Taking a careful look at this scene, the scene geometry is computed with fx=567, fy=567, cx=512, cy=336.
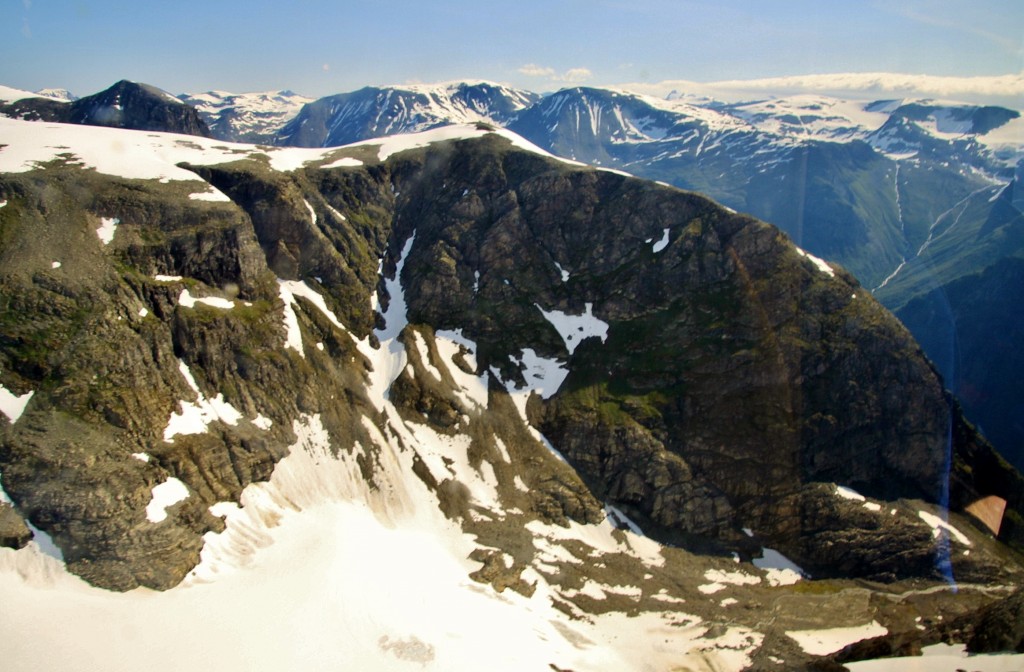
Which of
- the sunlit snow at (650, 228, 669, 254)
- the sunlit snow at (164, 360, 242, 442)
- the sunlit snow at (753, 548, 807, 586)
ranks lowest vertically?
the sunlit snow at (753, 548, 807, 586)

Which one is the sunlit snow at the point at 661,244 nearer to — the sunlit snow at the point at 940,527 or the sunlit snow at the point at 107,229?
the sunlit snow at the point at 940,527

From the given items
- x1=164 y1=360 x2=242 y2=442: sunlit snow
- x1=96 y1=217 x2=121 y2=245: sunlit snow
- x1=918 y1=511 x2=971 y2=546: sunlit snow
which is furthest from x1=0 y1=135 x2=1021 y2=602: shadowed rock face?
x1=918 y1=511 x2=971 y2=546: sunlit snow

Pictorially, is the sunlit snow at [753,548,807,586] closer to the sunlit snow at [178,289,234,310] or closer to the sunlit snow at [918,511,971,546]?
the sunlit snow at [918,511,971,546]

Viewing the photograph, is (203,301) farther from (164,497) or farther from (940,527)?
(940,527)

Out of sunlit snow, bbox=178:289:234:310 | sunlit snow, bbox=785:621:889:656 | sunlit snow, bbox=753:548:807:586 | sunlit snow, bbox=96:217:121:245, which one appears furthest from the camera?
sunlit snow, bbox=178:289:234:310

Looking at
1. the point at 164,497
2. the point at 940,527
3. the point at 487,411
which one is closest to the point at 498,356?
the point at 487,411

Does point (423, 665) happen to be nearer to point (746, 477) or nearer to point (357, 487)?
point (357, 487)

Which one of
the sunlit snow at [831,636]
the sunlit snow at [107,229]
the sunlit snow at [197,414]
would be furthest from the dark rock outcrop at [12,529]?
the sunlit snow at [831,636]
